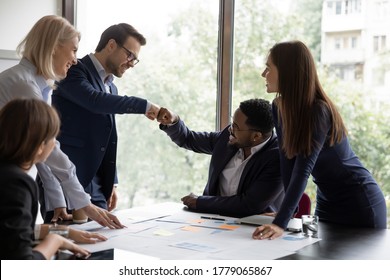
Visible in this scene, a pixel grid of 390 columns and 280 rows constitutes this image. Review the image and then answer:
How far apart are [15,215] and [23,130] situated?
0.82 feet

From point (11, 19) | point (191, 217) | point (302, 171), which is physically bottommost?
point (191, 217)

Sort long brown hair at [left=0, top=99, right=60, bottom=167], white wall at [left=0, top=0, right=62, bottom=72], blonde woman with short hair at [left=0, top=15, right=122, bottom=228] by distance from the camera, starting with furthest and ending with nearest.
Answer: white wall at [left=0, top=0, right=62, bottom=72] < blonde woman with short hair at [left=0, top=15, right=122, bottom=228] < long brown hair at [left=0, top=99, right=60, bottom=167]

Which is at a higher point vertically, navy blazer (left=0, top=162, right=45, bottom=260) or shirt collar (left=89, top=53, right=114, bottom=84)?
shirt collar (left=89, top=53, right=114, bottom=84)

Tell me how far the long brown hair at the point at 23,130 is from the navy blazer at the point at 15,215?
A: 0.06 metres

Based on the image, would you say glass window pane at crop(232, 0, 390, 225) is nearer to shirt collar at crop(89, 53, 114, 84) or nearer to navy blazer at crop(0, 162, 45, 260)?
shirt collar at crop(89, 53, 114, 84)

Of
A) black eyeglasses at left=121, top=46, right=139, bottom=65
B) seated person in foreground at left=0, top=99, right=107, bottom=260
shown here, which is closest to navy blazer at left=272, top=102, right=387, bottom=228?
black eyeglasses at left=121, top=46, right=139, bottom=65

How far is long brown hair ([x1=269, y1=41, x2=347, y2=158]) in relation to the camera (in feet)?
6.89

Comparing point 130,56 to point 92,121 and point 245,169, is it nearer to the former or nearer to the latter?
point 92,121

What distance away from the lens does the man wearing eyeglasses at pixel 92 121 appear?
8.56 ft

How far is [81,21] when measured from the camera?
14.5 ft

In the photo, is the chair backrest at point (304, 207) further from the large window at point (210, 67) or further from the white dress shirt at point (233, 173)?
the large window at point (210, 67)
